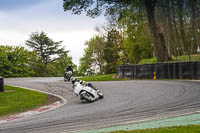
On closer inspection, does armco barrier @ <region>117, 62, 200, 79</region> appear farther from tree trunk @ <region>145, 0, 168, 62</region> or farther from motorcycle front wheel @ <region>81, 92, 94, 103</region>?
motorcycle front wheel @ <region>81, 92, 94, 103</region>

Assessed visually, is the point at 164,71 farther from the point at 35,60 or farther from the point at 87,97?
the point at 35,60

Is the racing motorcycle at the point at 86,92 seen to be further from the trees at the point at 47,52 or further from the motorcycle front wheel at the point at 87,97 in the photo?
the trees at the point at 47,52

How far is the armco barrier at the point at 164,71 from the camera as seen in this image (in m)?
18.3

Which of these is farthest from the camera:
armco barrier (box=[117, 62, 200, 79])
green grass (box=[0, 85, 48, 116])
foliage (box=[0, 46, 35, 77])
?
A: foliage (box=[0, 46, 35, 77])

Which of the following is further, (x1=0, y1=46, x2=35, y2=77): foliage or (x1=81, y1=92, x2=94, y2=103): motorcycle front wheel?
(x1=0, y1=46, x2=35, y2=77): foliage

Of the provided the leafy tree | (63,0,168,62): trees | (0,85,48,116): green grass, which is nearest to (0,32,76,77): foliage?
the leafy tree

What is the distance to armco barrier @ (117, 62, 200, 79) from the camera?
18.3 m

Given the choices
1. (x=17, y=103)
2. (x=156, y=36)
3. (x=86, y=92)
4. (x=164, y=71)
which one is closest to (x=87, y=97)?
(x=86, y=92)

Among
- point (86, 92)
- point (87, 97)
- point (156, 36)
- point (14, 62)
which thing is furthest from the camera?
point (14, 62)

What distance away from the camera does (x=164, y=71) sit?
68.0 ft

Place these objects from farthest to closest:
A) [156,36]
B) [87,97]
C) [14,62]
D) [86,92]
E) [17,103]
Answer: [14,62] < [156,36] < [17,103] < [86,92] < [87,97]

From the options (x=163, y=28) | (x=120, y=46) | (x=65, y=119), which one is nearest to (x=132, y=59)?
(x=120, y=46)

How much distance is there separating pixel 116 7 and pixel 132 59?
86.3 ft

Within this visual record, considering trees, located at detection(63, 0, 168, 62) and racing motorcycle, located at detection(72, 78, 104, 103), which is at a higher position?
trees, located at detection(63, 0, 168, 62)
